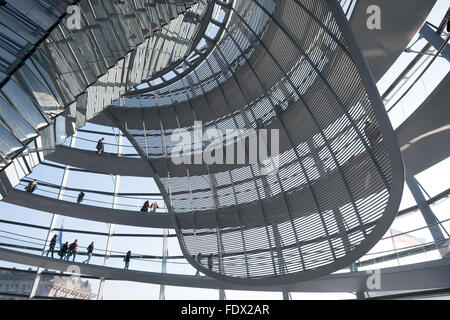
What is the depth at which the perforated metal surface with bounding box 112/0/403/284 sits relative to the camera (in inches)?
459

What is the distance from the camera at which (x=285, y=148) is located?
16484mm

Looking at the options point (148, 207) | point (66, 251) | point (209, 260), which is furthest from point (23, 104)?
point (148, 207)

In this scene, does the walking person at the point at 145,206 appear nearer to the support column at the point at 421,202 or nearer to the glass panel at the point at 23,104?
the support column at the point at 421,202

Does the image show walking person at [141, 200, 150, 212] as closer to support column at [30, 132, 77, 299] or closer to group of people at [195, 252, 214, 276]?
support column at [30, 132, 77, 299]

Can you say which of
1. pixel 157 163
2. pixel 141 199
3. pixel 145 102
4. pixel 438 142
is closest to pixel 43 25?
pixel 438 142

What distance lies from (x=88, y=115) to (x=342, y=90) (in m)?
9.72

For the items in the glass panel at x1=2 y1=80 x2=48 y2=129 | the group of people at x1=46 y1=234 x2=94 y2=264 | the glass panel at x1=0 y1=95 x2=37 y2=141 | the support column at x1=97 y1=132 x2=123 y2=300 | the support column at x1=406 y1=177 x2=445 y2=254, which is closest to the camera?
the glass panel at x1=2 y1=80 x2=48 y2=129

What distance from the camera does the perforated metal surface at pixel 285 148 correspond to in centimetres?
1165

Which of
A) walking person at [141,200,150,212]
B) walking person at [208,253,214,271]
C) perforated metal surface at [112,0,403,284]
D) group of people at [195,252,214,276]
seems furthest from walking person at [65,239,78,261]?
walking person at [208,253,214,271]

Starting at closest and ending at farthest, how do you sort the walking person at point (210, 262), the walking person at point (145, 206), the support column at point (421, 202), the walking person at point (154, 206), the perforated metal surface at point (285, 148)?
the perforated metal surface at point (285, 148) → the walking person at point (210, 262) → the support column at point (421, 202) → the walking person at point (145, 206) → the walking person at point (154, 206)

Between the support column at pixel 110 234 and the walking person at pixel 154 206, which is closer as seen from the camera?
the support column at pixel 110 234

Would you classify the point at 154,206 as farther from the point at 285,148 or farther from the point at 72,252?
the point at 285,148

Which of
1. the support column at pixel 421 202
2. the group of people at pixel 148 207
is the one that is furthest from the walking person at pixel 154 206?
the support column at pixel 421 202

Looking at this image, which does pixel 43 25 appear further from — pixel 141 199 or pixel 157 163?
pixel 141 199
